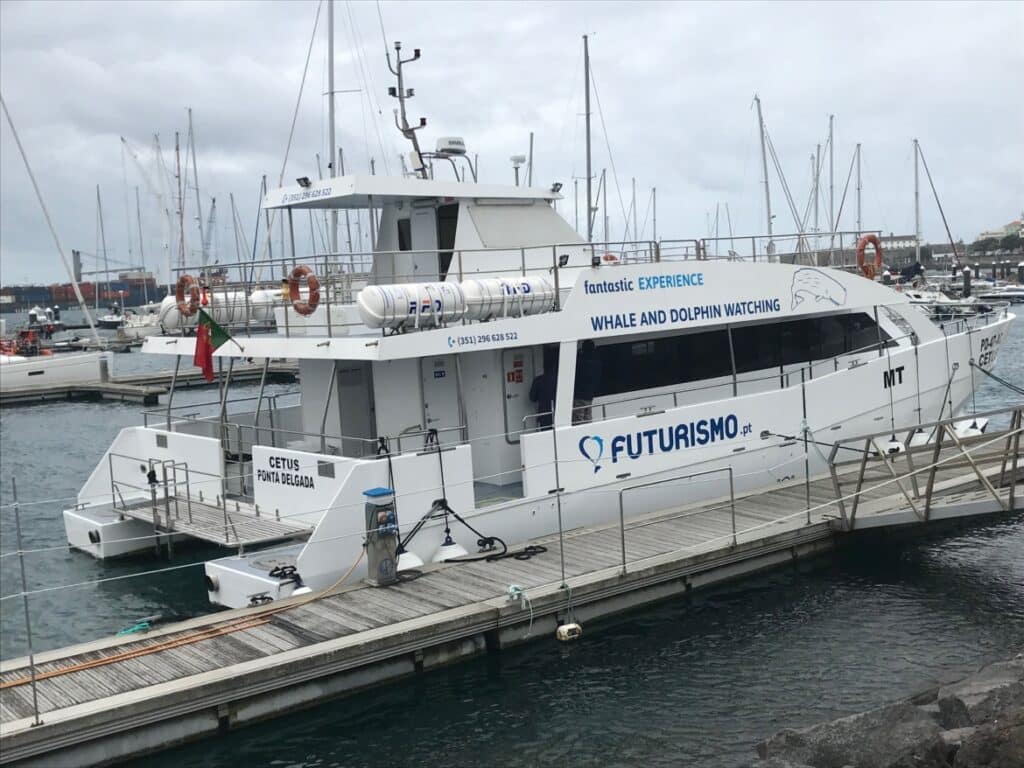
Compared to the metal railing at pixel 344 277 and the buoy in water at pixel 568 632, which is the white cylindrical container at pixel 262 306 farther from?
the buoy in water at pixel 568 632

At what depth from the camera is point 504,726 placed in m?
9.16

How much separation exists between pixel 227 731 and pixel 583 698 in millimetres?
3216

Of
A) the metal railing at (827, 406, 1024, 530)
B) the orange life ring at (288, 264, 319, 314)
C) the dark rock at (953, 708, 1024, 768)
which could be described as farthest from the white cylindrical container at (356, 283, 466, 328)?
the dark rock at (953, 708, 1024, 768)

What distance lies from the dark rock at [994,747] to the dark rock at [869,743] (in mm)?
196

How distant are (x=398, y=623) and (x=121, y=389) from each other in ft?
111

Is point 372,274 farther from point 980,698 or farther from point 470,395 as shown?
point 980,698

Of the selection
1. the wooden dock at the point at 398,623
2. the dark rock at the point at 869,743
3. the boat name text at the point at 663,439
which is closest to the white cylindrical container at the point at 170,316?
the wooden dock at the point at 398,623

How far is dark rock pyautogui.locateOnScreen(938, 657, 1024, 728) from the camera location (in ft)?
27.5

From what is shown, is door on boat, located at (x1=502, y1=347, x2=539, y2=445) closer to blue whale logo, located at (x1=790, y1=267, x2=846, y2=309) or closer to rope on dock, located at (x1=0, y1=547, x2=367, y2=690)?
rope on dock, located at (x1=0, y1=547, x2=367, y2=690)

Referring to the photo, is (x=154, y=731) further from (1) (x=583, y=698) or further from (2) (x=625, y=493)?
(2) (x=625, y=493)

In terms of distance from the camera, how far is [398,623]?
977 centimetres

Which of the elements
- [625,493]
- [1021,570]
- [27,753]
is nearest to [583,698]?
[625,493]

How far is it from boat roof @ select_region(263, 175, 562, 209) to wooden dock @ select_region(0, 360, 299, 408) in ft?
83.7

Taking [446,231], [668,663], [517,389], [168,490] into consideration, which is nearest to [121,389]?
[168,490]
